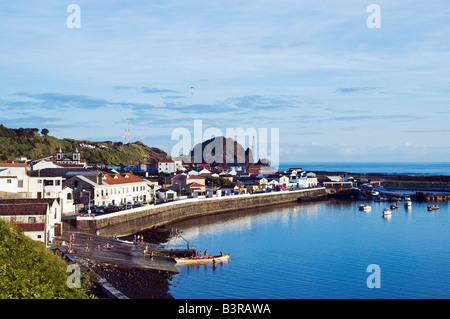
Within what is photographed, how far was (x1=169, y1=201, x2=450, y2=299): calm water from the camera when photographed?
26391 mm

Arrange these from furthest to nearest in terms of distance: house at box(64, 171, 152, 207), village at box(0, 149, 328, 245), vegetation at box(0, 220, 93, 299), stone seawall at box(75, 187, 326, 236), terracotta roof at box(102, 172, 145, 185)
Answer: terracotta roof at box(102, 172, 145, 185)
house at box(64, 171, 152, 207)
stone seawall at box(75, 187, 326, 236)
village at box(0, 149, 328, 245)
vegetation at box(0, 220, 93, 299)

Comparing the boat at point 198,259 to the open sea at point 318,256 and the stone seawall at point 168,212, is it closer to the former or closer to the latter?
the open sea at point 318,256

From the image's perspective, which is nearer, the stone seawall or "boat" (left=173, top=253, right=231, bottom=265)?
"boat" (left=173, top=253, right=231, bottom=265)

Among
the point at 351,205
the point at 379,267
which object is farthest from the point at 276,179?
the point at 379,267

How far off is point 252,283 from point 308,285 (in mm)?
3054

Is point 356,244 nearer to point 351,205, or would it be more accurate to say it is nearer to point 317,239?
point 317,239

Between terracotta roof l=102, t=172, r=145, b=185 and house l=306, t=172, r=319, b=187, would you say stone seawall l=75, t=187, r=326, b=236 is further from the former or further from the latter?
house l=306, t=172, r=319, b=187

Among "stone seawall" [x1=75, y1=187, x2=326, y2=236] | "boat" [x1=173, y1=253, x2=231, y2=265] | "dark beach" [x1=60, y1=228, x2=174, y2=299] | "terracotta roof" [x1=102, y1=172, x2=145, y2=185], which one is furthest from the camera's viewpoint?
"terracotta roof" [x1=102, y1=172, x2=145, y2=185]

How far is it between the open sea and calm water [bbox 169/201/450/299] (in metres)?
0.05

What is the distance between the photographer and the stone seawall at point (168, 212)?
4028cm

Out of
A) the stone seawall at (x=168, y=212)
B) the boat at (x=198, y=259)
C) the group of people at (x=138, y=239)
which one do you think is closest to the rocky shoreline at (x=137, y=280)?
the boat at (x=198, y=259)

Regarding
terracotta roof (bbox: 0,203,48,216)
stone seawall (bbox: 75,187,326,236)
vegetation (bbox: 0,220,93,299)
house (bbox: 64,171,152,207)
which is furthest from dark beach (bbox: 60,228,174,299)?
house (bbox: 64,171,152,207)

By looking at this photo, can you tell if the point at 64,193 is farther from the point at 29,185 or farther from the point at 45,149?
the point at 45,149

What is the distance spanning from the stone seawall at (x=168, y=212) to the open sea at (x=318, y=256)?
2402 mm
